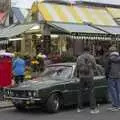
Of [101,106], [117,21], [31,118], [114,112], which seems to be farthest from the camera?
[117,21]

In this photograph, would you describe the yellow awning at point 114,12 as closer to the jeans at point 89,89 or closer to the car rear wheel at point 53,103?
the jeans at point 89,89

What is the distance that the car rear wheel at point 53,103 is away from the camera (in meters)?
13.4

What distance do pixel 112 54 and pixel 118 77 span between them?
68cm

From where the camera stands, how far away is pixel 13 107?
49.5 feet

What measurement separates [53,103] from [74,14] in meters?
14.5

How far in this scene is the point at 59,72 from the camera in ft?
47.7

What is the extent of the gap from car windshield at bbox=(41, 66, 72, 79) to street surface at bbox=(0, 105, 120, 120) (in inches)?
38.9

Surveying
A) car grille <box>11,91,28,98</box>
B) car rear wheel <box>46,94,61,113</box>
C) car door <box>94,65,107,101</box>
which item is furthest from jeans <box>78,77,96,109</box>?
car grille <box>11,91,28,98</box>

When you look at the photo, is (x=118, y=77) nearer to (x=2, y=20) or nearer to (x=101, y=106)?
(x=101, y=106)

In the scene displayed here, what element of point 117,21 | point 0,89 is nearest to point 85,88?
point 0,89

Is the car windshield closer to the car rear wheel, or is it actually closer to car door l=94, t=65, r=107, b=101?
the car rear wheel

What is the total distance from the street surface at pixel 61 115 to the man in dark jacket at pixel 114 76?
0.41m

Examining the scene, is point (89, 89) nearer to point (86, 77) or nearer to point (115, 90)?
point (86, 77)

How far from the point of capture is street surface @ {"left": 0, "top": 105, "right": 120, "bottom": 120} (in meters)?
12.7
